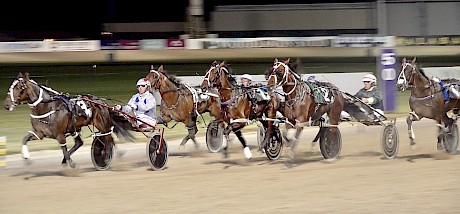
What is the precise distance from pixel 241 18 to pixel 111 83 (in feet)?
59.6

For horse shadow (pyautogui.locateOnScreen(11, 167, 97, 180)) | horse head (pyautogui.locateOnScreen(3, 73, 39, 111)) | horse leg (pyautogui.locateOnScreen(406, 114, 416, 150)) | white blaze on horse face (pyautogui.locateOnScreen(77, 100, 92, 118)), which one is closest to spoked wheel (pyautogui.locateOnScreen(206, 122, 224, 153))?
horse shadow (pyautogui.locateOnScreen(11, 167, 97, 180))

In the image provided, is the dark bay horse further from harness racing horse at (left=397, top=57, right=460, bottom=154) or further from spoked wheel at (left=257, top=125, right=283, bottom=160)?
harness racing horse at (left=397, top=57, right=460, bottom=154)

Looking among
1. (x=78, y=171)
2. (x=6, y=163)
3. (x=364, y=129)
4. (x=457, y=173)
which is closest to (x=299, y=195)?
(x=457, y=173)

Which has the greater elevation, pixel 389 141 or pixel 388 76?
pixel 388 76

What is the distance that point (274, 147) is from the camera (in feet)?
44.8

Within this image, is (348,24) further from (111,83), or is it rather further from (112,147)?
(112,147)

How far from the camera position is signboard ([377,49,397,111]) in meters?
20.9

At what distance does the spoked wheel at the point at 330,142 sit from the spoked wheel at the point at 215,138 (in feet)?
6.34

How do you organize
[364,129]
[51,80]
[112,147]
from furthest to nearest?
1. [51,80]
2. [364,129]
3. [112,147]

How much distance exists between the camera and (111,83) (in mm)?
27031

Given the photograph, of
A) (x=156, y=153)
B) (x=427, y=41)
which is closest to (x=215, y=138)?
(x=156, y=153)

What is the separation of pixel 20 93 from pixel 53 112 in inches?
19.6

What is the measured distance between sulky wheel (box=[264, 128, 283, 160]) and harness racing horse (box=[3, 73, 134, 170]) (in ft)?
8.37

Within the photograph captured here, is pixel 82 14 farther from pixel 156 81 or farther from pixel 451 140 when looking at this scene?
pixel 451 140
